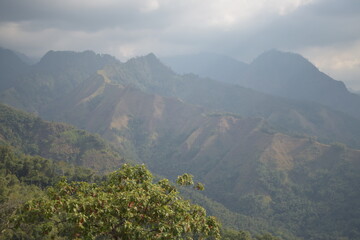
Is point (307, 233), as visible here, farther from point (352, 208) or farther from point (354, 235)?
point (352, 208)

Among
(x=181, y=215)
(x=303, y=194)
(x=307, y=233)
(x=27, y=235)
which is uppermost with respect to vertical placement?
(x=181, y=215)

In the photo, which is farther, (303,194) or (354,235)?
(303,194)

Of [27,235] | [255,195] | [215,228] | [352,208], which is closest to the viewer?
[215,228]

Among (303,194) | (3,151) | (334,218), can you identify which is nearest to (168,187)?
(3,151)

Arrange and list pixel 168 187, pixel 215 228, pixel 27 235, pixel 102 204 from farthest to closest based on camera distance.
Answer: pixel 27 235, pixel 168 187, pixel 215 228, pixel 102 204

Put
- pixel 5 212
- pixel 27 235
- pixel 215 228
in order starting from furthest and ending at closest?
pixel 27 235 → pixel 5 212 → pixel 215 228

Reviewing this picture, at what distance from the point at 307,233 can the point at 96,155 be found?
129 metres

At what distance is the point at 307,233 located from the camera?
546 ft

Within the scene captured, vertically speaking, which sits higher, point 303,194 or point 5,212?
point 5,212

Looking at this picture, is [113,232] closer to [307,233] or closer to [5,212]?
[5,212]

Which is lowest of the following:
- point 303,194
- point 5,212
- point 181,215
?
point 303,194

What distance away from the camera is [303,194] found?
198500 millimetres

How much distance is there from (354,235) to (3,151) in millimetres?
159948

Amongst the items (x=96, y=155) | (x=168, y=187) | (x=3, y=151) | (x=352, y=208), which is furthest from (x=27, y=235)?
(x=352, y=208)
